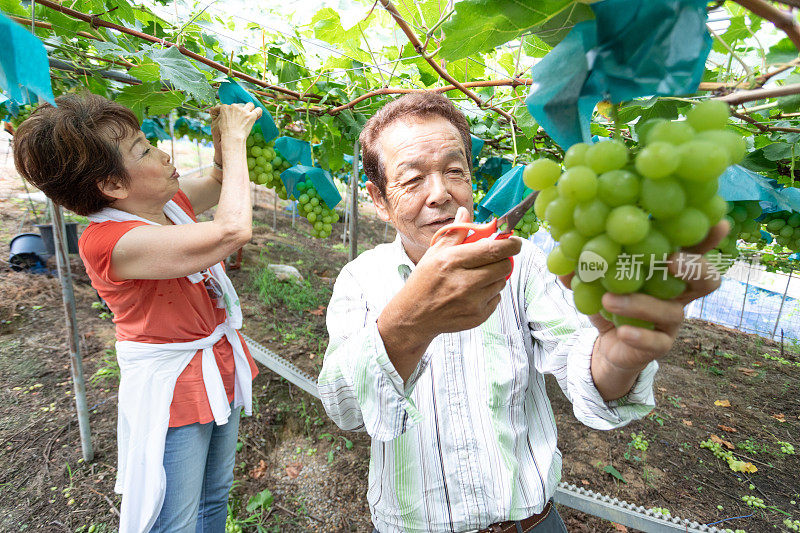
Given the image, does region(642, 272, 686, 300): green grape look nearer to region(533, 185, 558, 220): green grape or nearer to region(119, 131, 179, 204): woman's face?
region(533, 185, 558, 220): green grape

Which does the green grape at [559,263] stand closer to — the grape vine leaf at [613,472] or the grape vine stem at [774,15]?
the grape vine stem at [774,15]

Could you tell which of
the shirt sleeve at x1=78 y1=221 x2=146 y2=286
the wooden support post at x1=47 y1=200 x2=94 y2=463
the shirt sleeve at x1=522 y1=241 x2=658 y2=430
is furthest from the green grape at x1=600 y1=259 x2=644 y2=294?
the wooden support post at x1=47 y1=200 x2=94 y2=463

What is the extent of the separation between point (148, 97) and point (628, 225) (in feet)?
6.79

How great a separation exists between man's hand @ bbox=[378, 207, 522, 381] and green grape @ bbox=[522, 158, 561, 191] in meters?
0.16

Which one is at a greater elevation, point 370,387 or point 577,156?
point 577,156

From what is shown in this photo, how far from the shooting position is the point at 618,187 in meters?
0.45

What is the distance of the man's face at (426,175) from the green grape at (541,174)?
2.33 feet

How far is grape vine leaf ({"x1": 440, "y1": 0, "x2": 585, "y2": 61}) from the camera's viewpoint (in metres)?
0.54

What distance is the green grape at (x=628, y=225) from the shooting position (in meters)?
0.42

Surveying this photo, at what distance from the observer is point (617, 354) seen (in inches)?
25.6

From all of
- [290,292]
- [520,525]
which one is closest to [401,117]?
[520,525]

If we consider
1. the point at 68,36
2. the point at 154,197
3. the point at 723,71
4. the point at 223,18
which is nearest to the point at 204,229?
the point at 154,197

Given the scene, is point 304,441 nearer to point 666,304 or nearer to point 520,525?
point 520,525

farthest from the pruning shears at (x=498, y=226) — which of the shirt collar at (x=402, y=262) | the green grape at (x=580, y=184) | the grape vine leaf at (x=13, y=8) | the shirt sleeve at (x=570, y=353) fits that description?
the grape vine leaf at (x=13, y=8)
